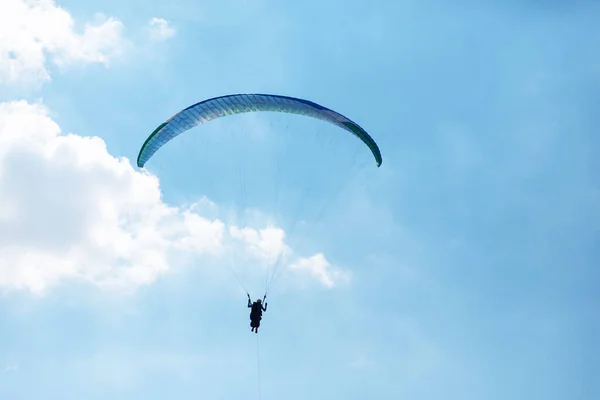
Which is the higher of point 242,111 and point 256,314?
point 242,111

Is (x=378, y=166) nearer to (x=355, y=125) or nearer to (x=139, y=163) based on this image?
(x=355, y=125)

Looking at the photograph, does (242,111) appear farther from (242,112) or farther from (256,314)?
(256,314)

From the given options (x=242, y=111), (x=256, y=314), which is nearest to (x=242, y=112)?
(x=242, y=111)

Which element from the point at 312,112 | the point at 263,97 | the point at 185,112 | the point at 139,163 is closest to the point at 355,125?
the point at 312,112

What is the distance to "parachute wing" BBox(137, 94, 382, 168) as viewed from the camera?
33.1 meters

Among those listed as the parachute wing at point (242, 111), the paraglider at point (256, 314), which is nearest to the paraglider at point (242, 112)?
the parachute wing at point (242, 111)

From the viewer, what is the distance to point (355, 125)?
1329 inches

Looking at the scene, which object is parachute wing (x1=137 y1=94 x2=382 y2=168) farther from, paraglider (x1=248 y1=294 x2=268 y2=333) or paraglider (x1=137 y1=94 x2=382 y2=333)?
paraglider (x1=248 y1=294 x2=268 y2=333)

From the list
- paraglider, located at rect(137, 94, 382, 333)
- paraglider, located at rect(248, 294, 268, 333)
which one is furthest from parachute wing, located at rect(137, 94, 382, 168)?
paraglider, located at rect(248, 294, 268, 333)

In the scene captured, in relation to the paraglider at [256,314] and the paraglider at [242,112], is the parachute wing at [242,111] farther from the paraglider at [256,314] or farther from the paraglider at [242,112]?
the paraglider at [256,314]

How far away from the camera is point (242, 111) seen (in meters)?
33.8

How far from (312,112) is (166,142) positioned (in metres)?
6.92

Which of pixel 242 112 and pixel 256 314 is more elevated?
pixel 242 112

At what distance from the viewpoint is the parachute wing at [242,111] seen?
33.1 m
